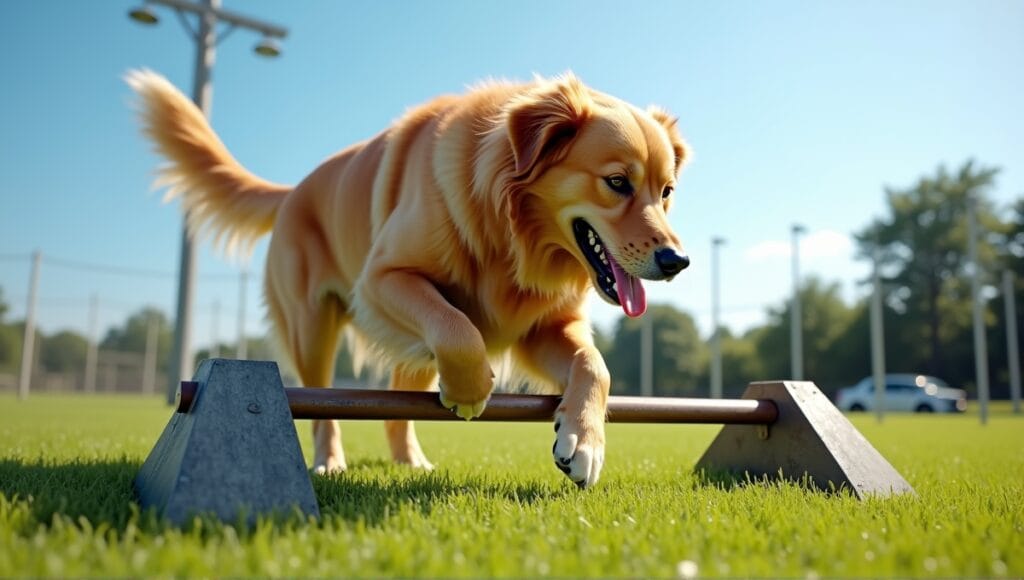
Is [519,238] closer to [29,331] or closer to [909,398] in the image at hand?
[29,331]

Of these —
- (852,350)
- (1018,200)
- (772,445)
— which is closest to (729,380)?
(852,350)

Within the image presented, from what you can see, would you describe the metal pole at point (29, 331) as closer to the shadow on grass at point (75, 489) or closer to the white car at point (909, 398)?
the shadow on grass at point (75, 489)

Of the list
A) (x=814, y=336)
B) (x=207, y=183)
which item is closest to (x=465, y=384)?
(x=207, y=183)

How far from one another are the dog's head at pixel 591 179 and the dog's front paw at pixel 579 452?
558 millimetres

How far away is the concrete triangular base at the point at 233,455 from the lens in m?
1.97

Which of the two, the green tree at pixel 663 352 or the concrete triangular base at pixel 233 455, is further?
the green tree at pixel 663 352

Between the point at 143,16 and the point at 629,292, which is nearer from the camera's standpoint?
the point at 629,292

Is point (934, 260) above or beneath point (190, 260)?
above

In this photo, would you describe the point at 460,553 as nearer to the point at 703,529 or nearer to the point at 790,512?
the point at 703,529

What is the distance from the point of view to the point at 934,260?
44.2 m

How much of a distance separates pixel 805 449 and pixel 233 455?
2.39 metres

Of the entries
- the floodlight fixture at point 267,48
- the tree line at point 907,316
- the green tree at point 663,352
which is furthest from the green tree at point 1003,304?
the floodlight fixture at point 267,48

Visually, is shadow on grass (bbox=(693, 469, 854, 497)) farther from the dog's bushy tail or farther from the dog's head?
the dog's bushy tail

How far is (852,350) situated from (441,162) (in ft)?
149
